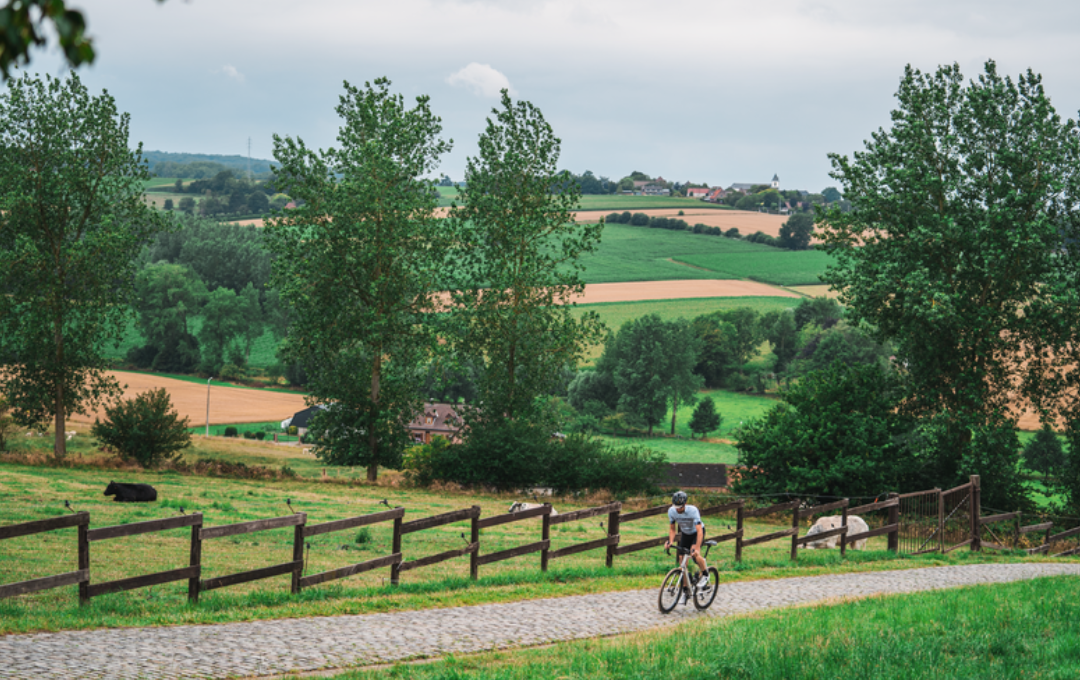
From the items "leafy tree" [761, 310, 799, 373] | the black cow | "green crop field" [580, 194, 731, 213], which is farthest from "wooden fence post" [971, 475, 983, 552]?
"green crop field" [580, 194, 731, 213]

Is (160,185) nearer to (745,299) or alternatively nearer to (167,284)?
(167,284)

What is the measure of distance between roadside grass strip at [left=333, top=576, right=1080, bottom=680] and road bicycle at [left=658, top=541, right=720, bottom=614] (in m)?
1.26

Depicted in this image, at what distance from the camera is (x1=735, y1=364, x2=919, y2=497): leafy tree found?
3566 cm

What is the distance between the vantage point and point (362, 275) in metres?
43.2

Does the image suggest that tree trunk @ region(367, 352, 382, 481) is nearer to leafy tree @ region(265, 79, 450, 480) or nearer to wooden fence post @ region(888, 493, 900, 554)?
leafy tree @ region(265, 79, 450, 480)

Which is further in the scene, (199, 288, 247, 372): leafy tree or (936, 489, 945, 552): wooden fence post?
(199, 288, 247, 372): leafy tree

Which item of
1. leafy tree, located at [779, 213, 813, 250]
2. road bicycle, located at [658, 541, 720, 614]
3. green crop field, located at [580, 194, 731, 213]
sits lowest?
road bicycle, located at [658, 541, 720, 614]

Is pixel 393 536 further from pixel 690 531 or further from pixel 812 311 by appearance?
pixel 812 311

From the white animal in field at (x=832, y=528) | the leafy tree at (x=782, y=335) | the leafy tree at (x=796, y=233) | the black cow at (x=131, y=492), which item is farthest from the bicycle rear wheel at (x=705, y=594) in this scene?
the leafy tree at (x=796, y=233)

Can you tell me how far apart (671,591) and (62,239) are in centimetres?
3823

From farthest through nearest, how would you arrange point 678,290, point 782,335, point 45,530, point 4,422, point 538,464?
1. point 678,290
2. point 782,335
3. point 4,422
4. point 538,464
5. point 45,530

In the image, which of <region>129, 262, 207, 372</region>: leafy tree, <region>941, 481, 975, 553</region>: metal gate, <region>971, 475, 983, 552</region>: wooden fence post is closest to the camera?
<region>971, 475, 983, 552</region>: wooden fence post

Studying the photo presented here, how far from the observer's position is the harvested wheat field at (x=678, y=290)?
117 metres

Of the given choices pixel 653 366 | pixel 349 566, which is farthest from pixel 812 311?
pixel 349 566
